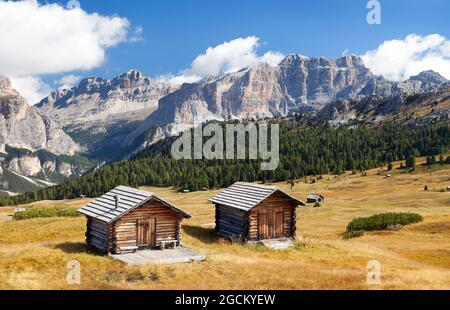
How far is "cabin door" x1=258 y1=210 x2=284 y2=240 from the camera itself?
4575 centimetres

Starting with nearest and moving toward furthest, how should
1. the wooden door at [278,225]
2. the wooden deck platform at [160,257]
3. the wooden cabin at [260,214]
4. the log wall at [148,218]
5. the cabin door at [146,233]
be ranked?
the wooden deck platform at [160,257] < the log wall at [148,218] < the cabin door at [146,233] < the wooden cabin at [260,214] < the wooden door at [278,225]

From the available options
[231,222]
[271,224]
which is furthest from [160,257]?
[271,224]

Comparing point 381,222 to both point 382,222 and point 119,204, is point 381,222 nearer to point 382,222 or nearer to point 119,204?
point 382,222

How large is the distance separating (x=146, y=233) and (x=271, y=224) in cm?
1283

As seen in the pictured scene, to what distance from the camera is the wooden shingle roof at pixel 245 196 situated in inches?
1781

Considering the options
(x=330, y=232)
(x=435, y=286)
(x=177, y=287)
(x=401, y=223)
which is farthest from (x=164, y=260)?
(x=401, y=223)

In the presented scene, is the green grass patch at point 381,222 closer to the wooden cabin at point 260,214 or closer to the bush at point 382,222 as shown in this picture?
the bush at point 382,222

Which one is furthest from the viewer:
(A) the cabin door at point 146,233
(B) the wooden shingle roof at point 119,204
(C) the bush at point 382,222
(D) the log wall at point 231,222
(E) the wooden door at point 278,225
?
(C) the bush at point 382,222

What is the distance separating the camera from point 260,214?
45719 mm

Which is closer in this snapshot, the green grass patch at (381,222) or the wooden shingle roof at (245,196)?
the wooden shingle roof at (245,196)

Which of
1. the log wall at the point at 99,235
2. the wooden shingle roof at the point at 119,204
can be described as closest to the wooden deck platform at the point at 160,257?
the log wall at the point at 99,235

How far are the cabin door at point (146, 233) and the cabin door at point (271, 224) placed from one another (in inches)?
432
